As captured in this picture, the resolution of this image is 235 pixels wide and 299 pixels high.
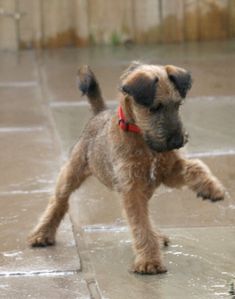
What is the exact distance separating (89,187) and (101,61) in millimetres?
5337

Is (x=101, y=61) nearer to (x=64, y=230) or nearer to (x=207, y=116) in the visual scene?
(x=207, y=116)

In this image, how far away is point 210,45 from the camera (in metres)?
13.3

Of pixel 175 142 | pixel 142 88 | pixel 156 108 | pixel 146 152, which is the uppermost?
pixel 142 88

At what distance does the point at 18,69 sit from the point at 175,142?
23.7 ft

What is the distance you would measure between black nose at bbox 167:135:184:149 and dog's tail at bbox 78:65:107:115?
1096mm

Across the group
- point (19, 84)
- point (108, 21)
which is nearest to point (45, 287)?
point (19, 84)

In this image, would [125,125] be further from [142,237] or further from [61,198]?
[61,198]

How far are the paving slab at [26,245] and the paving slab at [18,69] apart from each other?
450cm

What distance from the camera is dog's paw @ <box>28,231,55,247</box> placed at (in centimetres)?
601

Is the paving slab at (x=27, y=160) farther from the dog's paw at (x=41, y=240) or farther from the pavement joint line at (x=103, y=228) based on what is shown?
the dog's paw at (x=41, y=240)

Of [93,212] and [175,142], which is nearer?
[175,142]

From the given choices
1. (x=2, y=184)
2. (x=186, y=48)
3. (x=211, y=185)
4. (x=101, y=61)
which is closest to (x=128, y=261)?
(x=211, y=185)

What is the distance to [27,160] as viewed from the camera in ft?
26.3

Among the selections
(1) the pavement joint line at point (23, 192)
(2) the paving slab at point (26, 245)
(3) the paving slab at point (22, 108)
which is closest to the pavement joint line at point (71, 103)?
(3) the paving slab at point (22, 108)
